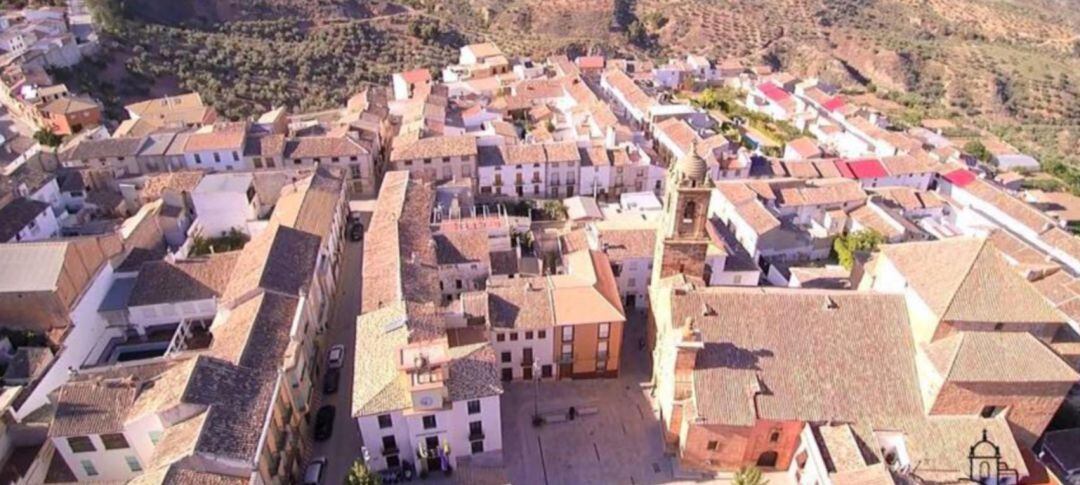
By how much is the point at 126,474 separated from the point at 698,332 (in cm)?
2788

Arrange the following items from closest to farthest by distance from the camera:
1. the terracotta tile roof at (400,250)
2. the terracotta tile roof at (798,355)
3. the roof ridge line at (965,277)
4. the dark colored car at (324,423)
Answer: the roof ridge line at (965,277) → the terracotta tile roof at (798,355) → the dark colored car at (324,423) → the terracotta tile roof at (400,250)

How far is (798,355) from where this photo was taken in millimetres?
30203

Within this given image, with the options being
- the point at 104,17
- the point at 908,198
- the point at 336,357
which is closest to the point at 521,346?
Answer: the point at 336,357

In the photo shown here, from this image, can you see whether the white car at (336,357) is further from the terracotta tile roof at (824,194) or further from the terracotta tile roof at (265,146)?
the terracotta tile roof at (824,194)

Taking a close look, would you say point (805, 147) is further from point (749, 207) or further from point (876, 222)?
point (749, 207)

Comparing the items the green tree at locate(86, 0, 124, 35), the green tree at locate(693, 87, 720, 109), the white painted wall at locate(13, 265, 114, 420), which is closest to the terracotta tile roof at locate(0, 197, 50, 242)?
the white painted wall at locate(13, 265, 114, 420)

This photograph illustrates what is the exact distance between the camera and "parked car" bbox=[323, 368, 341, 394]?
3656 centimetres

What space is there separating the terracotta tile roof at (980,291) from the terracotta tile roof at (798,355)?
6.83ft

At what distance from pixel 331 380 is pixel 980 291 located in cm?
3426

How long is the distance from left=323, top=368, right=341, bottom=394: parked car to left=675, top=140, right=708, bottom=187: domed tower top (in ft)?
74.9

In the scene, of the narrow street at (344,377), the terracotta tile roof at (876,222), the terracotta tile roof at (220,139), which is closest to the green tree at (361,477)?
the narrow street at (344,377)

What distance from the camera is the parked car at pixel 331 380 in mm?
36562

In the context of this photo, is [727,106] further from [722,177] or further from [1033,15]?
[1033,15]

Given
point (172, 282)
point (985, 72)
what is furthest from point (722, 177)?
point (985, 72)
